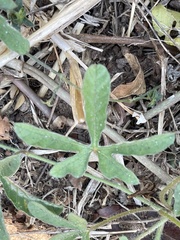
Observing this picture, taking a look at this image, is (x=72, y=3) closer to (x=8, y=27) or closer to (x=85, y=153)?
(x=8, y=27)

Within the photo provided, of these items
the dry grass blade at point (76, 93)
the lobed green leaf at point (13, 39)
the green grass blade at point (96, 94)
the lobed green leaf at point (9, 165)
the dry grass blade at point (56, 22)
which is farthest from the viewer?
the dry grass blade at point (76, 93)

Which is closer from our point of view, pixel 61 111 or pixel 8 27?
pixel 8 27

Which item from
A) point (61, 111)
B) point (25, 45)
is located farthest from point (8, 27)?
point (61, 111)

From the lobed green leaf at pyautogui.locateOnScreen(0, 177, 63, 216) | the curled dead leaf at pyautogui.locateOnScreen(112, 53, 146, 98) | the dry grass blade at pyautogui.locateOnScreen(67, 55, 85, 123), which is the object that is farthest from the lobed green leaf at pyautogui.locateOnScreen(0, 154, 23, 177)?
the curled dead leaf at pyautogui.locateOnScreen(112, 53, 146, 98)

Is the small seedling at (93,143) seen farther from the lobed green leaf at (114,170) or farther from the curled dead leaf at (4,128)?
the curled dead leaf at (4,128)

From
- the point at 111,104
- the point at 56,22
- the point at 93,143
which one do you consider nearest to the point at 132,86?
the point at 111,104

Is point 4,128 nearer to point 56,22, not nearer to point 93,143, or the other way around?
point 56,22

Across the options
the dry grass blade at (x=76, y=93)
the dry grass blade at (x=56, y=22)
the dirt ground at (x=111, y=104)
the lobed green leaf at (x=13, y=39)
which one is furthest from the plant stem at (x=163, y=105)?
the lobed green leaf at (x=13, y=39)
